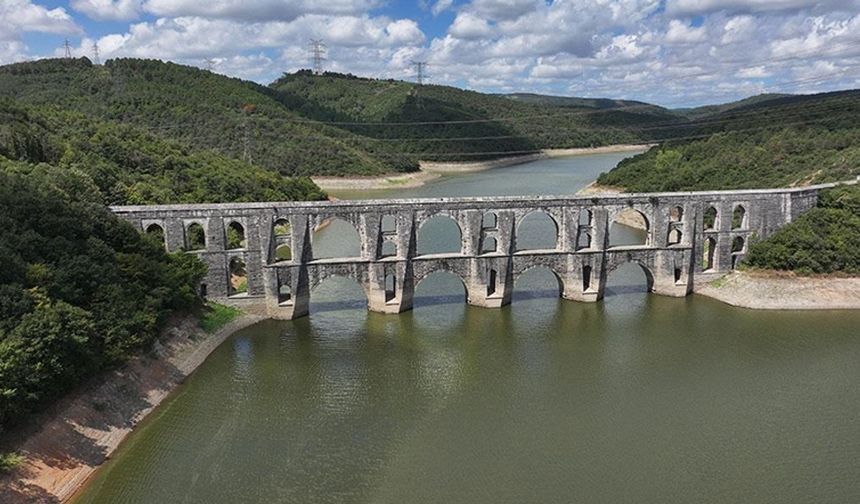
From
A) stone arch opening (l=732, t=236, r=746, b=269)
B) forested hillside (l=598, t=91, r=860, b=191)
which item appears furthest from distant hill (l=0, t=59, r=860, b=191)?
stone arch opening (l=732, t=236, r=746, b=269)

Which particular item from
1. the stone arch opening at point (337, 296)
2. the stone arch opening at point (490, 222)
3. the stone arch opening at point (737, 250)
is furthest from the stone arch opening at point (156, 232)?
the stone arch opening at point (737, 250)

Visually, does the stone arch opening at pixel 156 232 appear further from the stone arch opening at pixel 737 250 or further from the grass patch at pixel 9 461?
the stone arch opening at pixel 737 250

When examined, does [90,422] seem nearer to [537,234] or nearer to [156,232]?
[156,232]

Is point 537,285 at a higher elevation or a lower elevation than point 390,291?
lower

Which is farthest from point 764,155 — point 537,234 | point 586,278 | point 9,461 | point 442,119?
point 442,119

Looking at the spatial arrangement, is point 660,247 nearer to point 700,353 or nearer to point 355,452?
point 700,353

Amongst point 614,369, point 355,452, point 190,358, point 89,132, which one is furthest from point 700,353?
point 89,132

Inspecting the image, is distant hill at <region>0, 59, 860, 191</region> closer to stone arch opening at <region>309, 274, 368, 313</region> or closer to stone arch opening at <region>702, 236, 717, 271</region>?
stone arch opening at <region>702, 236, 717, 271</region>
